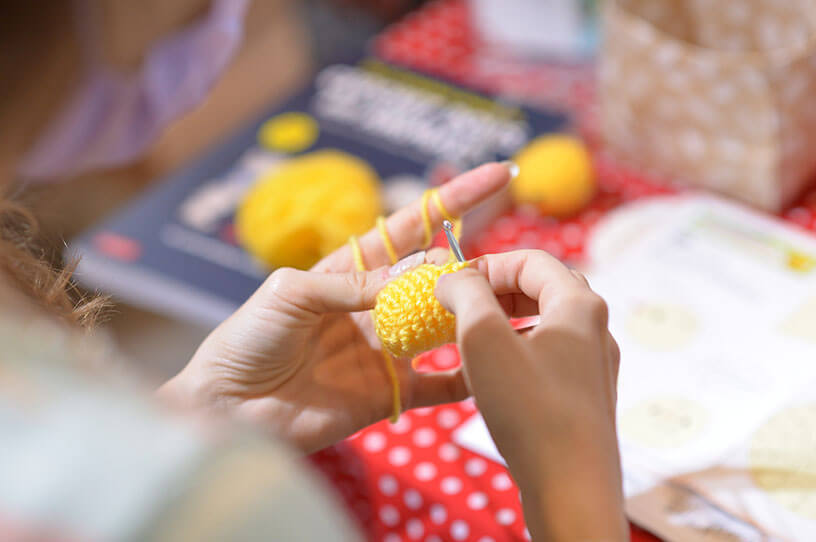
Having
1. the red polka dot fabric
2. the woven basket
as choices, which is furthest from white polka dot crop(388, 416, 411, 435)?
the woven basket

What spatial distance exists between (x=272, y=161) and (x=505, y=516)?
0.59 metres

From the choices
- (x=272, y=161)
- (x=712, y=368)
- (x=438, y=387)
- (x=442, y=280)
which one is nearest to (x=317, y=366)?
(x=438, y=387)

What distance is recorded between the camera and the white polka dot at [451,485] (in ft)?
2.17

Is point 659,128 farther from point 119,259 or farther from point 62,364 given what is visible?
point 62,364

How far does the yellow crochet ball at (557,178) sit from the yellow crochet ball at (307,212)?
17 centimetres

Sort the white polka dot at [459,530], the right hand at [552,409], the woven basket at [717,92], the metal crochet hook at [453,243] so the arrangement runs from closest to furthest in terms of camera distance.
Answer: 1. the right hand at [552,409]
2. the metal crochet hook at [453,243]
3. the white polka dot at [459,530]
4. the woven basket at [717,92]

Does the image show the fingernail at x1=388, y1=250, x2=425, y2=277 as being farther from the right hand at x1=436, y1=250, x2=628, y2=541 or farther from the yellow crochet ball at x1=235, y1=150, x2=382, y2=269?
the yellow crochet ball at x1=235, y1=150, x2=382, y2=269

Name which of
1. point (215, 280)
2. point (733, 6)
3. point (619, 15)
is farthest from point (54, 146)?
point (733, 6)

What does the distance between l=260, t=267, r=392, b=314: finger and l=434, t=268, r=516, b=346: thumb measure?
→ 0.08 m

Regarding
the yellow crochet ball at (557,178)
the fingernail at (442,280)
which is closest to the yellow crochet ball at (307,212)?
the yellow crochet ball at (557,178)

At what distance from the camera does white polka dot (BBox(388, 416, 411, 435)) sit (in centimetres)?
72

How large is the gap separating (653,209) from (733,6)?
9.9 inches

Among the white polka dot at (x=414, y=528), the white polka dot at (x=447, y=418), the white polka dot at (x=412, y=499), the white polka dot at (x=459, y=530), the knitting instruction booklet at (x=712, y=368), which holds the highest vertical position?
the knitting instruction booklet at (x=712, y=368)

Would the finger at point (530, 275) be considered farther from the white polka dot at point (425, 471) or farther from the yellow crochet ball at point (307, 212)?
the yellow crochet ball at point (307, 212)
